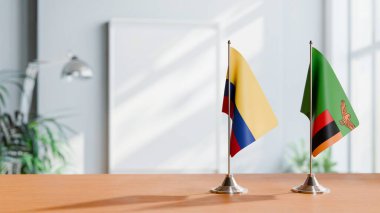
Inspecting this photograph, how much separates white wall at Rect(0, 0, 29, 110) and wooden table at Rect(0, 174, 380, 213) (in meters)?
3.78

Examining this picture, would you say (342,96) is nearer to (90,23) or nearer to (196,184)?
(196,184)

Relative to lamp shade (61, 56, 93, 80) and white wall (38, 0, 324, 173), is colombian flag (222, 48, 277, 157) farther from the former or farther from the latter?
white wall (38, 0, 324, 173)

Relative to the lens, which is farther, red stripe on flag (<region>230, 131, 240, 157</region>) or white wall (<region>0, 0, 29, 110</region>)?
white wall (<region>0, 0, 29, 110</region>)

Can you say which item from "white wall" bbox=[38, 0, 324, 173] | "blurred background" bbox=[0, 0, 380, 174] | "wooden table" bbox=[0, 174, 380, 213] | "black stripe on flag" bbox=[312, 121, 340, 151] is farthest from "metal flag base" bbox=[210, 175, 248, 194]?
"white wall" bbox=[38, 0, 324, 173]

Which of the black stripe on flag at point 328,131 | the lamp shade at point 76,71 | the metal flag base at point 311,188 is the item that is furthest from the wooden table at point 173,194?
the lamp shade at point 76,71

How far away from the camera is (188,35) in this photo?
5.84 m

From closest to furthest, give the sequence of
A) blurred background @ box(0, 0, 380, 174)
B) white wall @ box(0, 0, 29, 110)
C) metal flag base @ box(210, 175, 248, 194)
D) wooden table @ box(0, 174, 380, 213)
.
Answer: wooden table @ box(0, 174, 380, 213) → metal flag base @ box(210, 175, 248, 194) → white wall @ box(0, 0, 29, 110) → blurred background @ box(0, 0, 380, 174)

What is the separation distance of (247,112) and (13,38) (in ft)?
14.1

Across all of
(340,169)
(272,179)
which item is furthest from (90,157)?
(272,179)

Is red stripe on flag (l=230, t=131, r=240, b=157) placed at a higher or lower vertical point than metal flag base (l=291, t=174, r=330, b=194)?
higher

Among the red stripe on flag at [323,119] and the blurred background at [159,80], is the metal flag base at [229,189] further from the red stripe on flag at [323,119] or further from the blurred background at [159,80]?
the blurred background at [159,80]

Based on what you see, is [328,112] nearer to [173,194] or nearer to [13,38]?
[173,194]

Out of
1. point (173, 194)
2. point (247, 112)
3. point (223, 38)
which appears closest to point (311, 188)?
point (247, 112)

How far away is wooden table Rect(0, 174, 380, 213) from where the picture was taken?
1.35 metres
